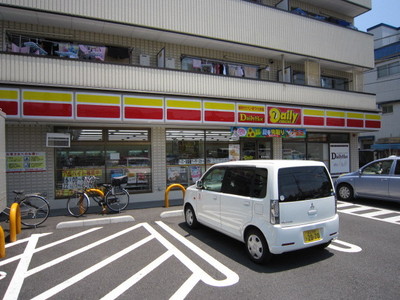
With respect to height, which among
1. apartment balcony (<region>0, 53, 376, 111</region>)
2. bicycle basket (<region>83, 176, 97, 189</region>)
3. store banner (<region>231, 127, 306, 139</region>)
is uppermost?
apartment balcony (<region>0, 53, 376, 111</region>)

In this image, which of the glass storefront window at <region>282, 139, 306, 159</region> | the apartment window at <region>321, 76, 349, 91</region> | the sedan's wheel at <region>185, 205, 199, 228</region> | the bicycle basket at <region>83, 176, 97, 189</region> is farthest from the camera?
the apartment window at <region>321, 76, 349, 91</region>

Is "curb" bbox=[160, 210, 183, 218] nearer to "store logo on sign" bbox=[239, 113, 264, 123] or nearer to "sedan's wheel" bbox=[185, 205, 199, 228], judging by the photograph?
"sedan's wheel" bbox=[185, 205, 199, 228]

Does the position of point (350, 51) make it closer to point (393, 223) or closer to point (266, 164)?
point (393, 223)

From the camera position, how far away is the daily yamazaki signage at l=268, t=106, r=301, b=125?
11.1 meters

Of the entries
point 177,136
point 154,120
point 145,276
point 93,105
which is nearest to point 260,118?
point 177,136

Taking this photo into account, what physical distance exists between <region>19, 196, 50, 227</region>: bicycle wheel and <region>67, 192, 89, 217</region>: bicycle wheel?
0.82 meters

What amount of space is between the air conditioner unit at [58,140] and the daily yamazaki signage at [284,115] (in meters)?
7.52

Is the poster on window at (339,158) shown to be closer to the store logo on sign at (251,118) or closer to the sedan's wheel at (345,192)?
the sedan's wheel at (345,192)

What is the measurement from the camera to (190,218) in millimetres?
6641

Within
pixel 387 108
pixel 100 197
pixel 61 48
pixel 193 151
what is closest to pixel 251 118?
pixel 193 151

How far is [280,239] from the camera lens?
4191mm

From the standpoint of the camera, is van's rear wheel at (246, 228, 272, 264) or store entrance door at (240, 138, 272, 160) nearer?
van's rear wheel at (246, 228, 272, 264)

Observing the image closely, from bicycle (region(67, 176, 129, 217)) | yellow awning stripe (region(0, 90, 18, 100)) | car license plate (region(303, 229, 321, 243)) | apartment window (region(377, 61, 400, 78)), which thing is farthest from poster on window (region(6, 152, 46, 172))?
apartment window (region(377, 61, 400, 78))

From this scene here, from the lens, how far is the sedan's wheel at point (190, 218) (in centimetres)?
650
